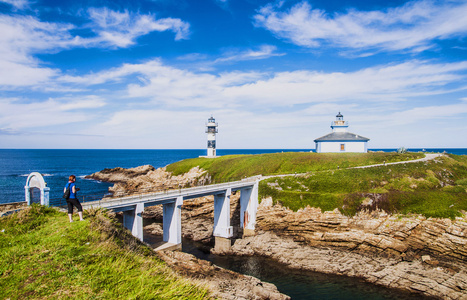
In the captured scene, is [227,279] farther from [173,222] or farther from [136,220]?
[136,220]

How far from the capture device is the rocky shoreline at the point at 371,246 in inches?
961

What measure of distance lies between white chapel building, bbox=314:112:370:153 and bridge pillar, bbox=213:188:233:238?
31.2 metres

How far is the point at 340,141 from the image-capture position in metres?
55.8

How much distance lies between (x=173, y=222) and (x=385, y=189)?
1135 inches

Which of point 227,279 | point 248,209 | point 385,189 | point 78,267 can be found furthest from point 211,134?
point 78,267

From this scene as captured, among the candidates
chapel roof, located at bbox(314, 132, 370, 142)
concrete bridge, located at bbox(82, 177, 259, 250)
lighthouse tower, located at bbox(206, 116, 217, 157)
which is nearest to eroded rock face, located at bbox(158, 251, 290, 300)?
concrete bridge, located at bbox(82, 177, 259, 250)

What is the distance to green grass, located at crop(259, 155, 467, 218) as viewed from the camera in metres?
31.1

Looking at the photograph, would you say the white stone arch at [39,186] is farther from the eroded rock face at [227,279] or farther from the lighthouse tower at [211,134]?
the lighthouse tower at [211,134]

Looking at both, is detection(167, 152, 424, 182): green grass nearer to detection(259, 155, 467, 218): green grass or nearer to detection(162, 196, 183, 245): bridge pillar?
detection(259, 155, 467, 218): green grass

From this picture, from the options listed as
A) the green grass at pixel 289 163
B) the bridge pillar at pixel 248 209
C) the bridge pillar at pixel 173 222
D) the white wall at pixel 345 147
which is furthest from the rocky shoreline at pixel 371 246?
the white wall at pixel 345 147

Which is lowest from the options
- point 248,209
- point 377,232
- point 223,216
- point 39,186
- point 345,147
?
point 377,232

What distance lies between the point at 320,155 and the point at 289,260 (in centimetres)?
2901

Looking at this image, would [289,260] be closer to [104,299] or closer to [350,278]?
→ [350,278]

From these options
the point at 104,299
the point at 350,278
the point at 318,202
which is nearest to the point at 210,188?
the point at 318,202
